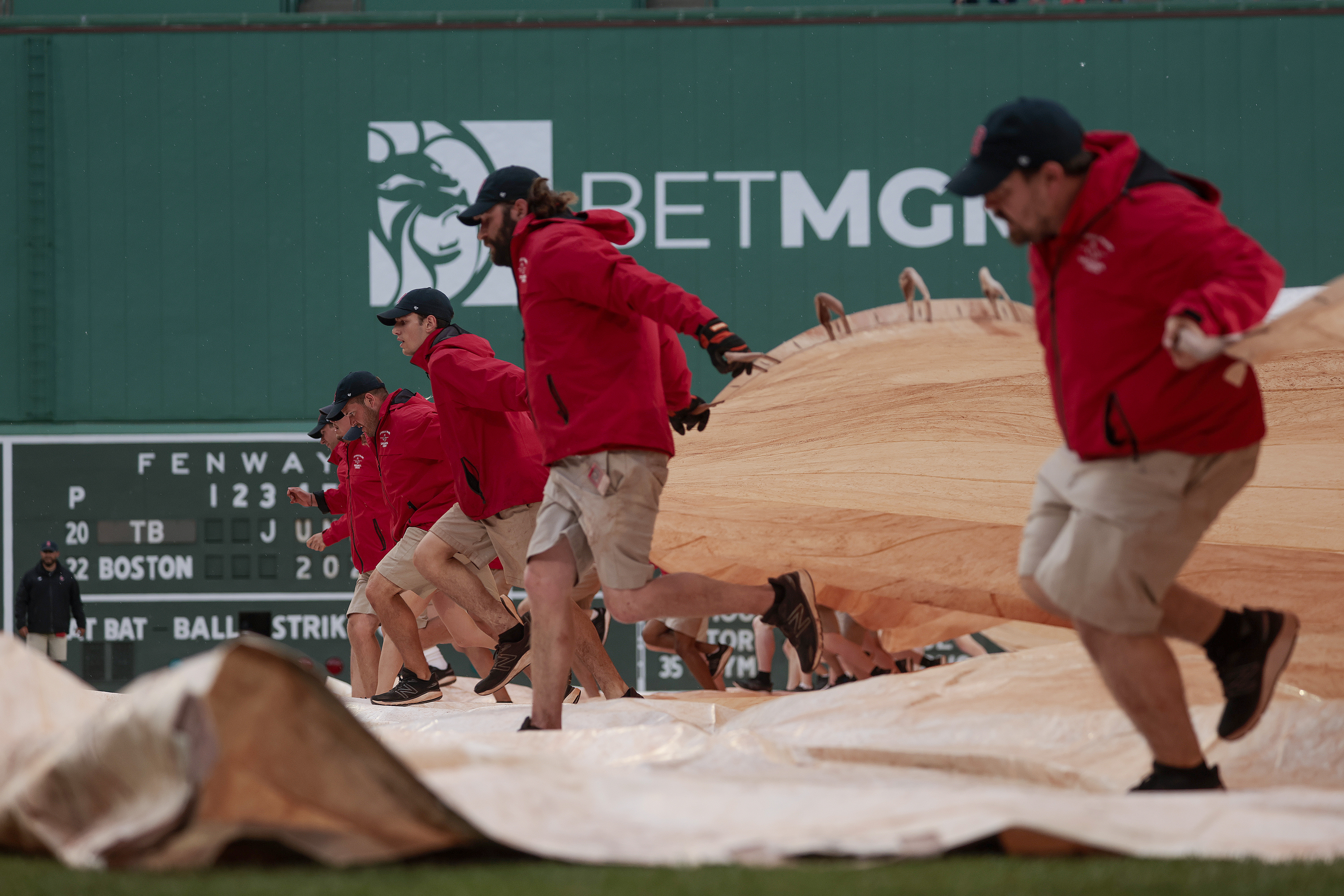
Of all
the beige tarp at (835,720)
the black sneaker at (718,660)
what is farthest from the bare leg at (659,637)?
the beige tarp at (835,720)

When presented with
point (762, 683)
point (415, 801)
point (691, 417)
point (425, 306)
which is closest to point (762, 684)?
point (762, 683)

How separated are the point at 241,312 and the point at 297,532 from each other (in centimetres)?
202

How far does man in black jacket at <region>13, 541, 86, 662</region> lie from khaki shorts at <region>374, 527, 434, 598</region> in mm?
4293

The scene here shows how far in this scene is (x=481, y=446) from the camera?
16.2 ft

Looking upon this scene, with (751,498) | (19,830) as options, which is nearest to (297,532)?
(751,498)

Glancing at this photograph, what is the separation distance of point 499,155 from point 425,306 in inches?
197

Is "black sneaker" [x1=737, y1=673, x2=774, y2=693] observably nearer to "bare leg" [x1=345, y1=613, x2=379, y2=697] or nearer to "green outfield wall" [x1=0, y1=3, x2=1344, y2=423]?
"bare leg" [x1=345, y1=613, x2=379, y2=697]

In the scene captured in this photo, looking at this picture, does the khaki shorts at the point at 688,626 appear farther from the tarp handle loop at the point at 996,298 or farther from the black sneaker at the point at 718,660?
the tarp handle loop at the point at 996,298

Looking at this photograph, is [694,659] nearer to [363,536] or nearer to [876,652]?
[876,652]

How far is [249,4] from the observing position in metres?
11.2

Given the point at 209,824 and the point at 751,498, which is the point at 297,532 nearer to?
the point at 751,498

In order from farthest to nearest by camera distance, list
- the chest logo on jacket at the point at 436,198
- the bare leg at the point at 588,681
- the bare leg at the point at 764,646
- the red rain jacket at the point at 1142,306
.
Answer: the chest logo on jacket at the point at 436,198, the bare leg at the point at 764,646, the bare leg at the point at 588,681, the red rain jacket at the point at 1142,306

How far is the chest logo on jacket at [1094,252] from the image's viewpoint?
7.88ft

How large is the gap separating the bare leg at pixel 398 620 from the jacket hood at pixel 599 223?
240cm
